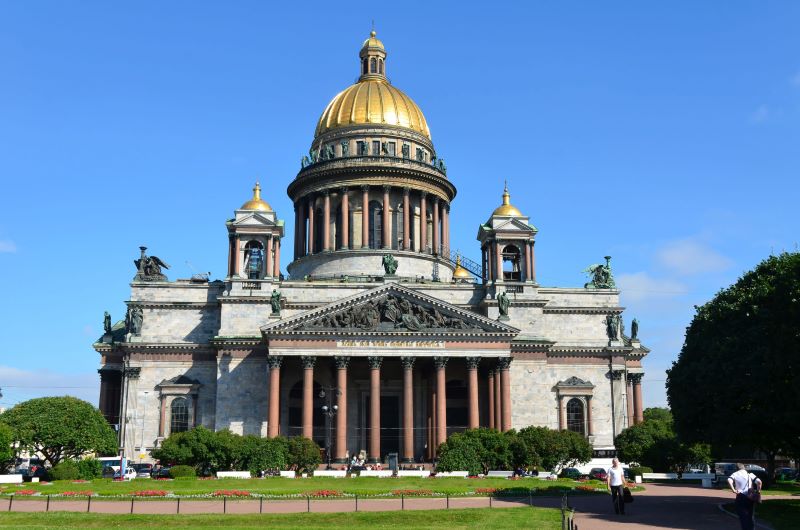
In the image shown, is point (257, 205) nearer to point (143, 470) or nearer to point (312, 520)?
point (143, 470)

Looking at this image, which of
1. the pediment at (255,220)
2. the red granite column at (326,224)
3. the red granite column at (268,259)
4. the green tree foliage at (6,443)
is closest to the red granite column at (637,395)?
the red granite column at (326,224)

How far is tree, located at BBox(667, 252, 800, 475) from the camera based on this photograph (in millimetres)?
34469

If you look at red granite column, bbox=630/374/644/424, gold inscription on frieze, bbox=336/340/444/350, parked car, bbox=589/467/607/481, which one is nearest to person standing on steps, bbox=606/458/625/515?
parked car, bbox=589/467/607/481

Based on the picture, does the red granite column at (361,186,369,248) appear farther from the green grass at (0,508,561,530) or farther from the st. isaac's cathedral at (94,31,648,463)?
the green grass at (0,508,561,530)

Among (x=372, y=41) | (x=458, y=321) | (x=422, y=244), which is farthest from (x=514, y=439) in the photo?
(x=372, y=41)

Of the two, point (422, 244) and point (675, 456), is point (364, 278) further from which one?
point (675, 456)

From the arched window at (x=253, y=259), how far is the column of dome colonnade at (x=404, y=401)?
37.5 ft

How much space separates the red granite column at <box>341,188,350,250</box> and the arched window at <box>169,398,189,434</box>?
21.4 meters

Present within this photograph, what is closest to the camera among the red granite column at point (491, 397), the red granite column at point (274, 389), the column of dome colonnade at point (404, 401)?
the column of dome colonnade at point (404, 401)

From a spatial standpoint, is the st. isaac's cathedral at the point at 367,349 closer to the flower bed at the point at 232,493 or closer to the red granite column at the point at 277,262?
the red granite column at the point at 277,262

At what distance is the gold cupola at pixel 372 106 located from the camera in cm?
8825

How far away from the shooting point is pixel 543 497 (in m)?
40.0

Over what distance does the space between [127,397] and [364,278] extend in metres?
23.1

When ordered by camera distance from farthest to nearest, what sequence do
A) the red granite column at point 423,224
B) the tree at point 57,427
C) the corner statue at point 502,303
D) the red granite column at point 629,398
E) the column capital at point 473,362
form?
the red granite column at point 423,224
the red granite column at point 629,398
the corner statue at point 502,303
the column capital at point 473,362
the tree at point 57,427
